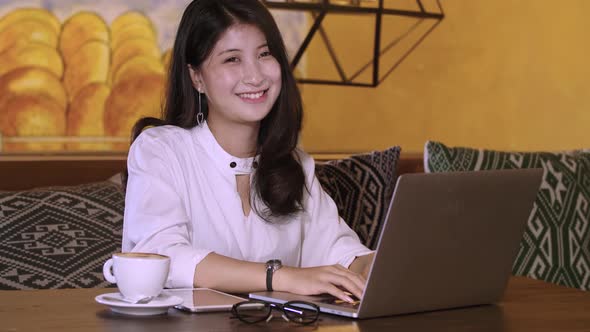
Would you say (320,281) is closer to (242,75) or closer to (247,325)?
(247,325)

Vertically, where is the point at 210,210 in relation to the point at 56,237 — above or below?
above

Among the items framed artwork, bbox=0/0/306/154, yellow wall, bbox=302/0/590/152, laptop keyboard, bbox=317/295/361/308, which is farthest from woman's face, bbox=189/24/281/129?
yellow wall, bbox=302/0/590/152

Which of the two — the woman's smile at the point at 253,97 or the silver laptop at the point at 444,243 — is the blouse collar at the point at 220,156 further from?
the silver laptop at the point at 444,243

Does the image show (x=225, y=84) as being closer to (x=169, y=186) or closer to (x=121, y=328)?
(x=169, y=186)

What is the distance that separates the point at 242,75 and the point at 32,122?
1748 millimetres

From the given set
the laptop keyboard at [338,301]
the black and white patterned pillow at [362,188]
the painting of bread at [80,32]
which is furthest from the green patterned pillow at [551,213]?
the painting of bread at [80,32]

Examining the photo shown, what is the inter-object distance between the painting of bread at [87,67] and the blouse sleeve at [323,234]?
5.39 feet

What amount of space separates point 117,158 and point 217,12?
34.2 inches

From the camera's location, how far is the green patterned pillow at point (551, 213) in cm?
259

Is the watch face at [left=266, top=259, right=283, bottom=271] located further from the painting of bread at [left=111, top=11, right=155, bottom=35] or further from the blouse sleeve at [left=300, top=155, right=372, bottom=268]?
the painting of bread at [left=111, top=11, right=155, bottom=35]

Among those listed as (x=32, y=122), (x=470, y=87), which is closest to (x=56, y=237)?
(x=32, y=122)

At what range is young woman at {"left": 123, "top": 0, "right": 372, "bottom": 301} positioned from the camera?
1904 mm

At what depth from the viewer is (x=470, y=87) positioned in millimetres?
4520

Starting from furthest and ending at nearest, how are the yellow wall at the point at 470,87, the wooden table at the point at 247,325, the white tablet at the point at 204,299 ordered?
1. the yellow wall at the point at 470,87
2. the white tablet at the point at 204,299
3. the wooden table at the point at 247,325
